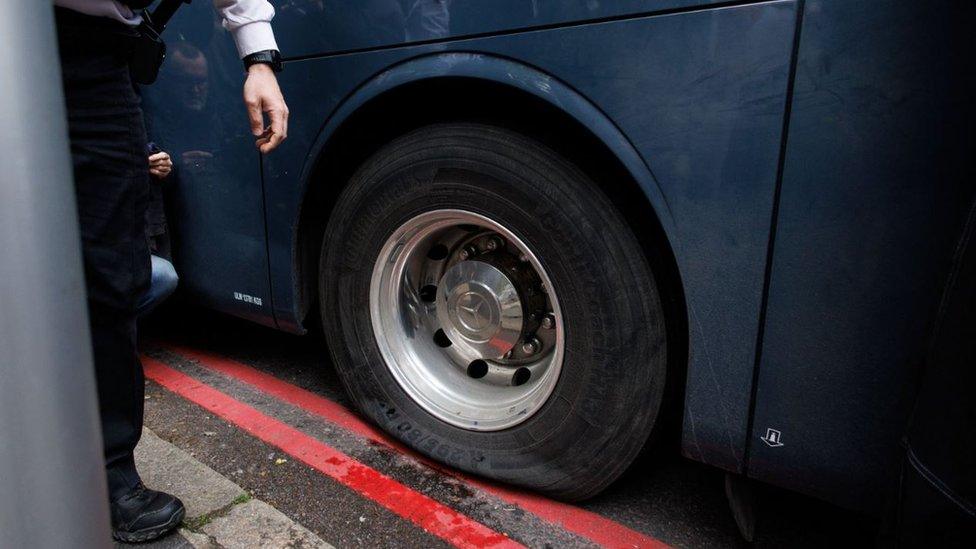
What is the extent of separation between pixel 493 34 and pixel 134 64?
0.83 meters

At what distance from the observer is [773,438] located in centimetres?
128

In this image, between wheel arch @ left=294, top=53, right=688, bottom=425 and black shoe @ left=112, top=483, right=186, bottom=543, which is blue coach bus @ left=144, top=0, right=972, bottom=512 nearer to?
wheel arch @ left=294, top=53, right=688, bottom=425

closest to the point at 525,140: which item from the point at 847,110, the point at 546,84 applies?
the point at 546,84

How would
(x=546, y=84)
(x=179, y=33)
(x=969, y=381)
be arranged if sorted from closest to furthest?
(x=969, y=381), (x=546, y=84), (x=179, y=33)

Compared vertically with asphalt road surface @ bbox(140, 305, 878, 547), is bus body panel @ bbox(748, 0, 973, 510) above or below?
above

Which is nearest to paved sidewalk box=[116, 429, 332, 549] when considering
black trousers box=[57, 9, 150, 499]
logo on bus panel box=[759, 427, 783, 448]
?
black trousers box=[57, 9, 150, 499]

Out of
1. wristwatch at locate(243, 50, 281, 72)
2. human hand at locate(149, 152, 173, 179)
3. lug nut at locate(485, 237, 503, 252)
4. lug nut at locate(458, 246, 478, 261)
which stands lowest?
lug nut at locate(458, 246, 478, 261)

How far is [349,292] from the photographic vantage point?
191 centimetres

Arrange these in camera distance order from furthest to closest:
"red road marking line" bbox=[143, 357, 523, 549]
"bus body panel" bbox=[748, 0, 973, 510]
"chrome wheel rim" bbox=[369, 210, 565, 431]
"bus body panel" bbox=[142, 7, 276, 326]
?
"bus body panel" bbox=[142, 7, 276, 326], "chrome wheel rim" bbox=[369, 210, 565, 431], "red road marking line" bbox=[143, 357, 523, 549], "bus body panel" bbox=[748, 0, 973, 510]

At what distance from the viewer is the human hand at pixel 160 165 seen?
2.16m

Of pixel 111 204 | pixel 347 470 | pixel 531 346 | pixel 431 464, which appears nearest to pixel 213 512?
pixel 347 470

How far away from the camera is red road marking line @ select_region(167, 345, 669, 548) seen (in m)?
1.62

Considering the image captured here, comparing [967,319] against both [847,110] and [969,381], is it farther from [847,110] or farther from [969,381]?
[847,110]

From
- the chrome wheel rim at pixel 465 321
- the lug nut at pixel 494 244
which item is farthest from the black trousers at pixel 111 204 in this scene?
the lug nut at pixel 494 244
